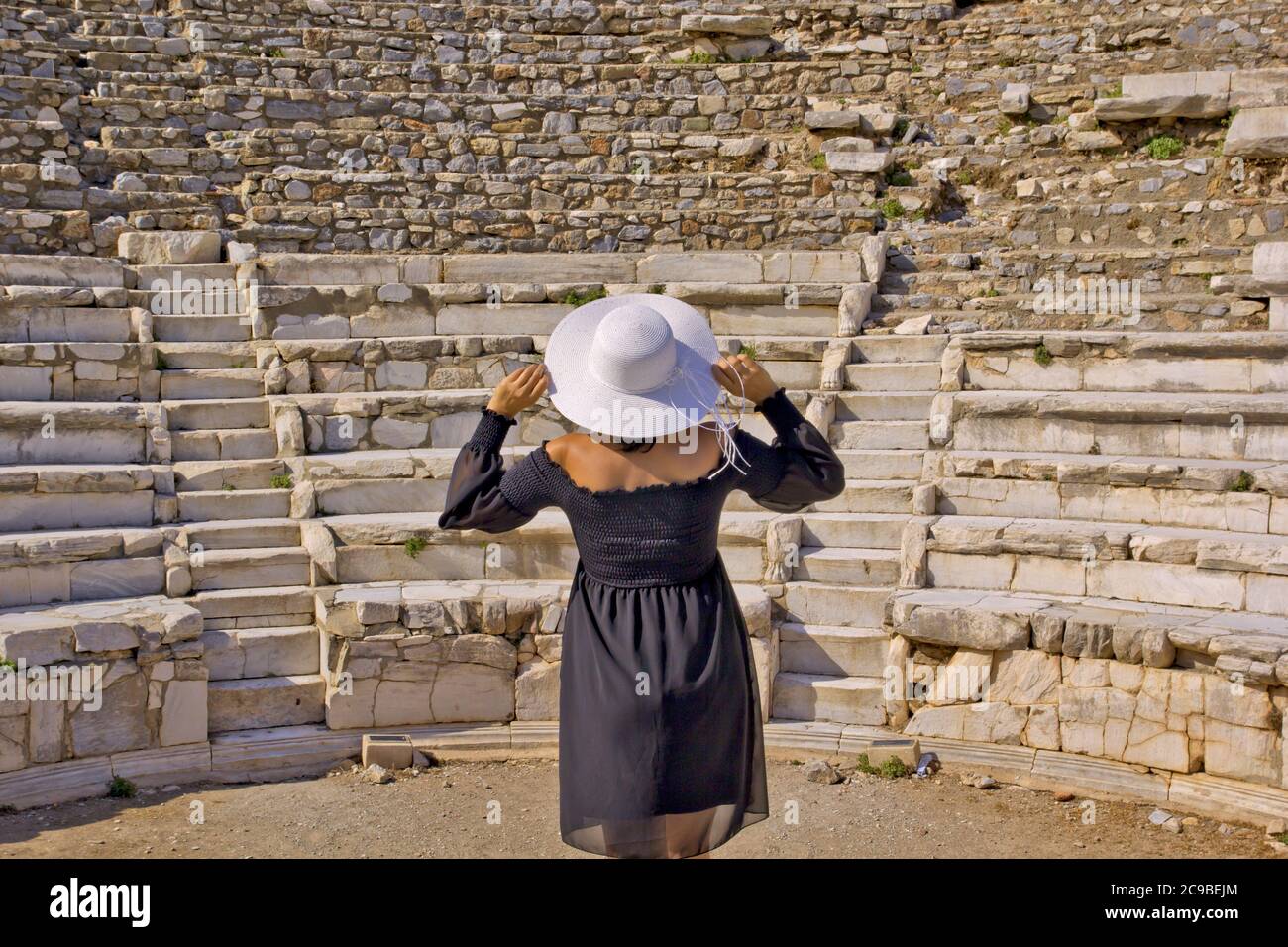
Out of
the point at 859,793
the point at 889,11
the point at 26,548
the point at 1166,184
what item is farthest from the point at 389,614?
the point at 889,11

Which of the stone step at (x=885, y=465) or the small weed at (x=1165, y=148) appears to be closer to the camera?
the stone step at (x=885, y=465)

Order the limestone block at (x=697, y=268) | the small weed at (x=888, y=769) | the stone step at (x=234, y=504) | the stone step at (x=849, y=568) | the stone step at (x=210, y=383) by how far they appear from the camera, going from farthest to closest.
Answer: the limestone block at (x=697, y=268) → the stone step at (x=210, y=383) → the stone step at (x=234, y=504) → the stone step at (x=849, y=568) → the small weed at (x=888, y=769)

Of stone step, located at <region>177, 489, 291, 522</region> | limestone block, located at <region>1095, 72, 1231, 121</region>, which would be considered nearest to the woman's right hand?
stone step, located at <region>177, 489, 291, 522</region>

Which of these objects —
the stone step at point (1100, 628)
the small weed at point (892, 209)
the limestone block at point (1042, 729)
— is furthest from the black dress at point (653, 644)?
the small weed at point (892, 209)

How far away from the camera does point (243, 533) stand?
784cm

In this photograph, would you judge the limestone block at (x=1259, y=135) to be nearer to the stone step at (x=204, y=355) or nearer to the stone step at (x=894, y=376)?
the stone step at (x=894, y=376)

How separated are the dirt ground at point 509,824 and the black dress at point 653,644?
2362mm

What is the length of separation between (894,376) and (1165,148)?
395 centimetres

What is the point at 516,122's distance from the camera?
1196cm

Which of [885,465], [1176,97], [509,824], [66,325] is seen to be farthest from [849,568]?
[1176,97]

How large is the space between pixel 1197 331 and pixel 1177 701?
3.22m

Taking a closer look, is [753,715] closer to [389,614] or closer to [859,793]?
[859,793]

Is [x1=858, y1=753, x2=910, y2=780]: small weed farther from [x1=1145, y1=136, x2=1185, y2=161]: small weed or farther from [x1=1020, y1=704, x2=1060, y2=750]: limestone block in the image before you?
[x1=1145, y1=136, x2=1185, y2=161]: small weed

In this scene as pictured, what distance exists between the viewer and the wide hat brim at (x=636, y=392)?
3.67 meters
